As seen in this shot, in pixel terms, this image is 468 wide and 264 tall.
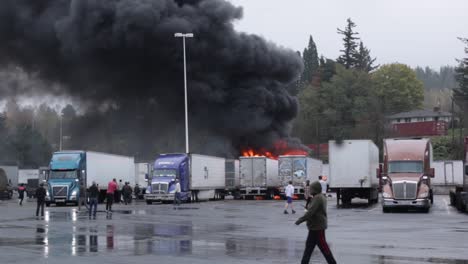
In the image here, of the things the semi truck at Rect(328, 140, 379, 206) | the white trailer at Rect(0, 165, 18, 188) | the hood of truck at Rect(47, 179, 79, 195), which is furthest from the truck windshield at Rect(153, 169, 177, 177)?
the white trailer at Rect(0, 165, 18, 188)

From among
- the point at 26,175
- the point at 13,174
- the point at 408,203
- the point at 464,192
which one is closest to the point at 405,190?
the point at 408,203

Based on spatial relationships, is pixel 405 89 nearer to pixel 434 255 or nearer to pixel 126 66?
pixel 126 66

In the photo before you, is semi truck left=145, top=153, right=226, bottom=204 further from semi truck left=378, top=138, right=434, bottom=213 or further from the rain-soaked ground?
the rain-soaked ground

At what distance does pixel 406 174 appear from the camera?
31.5m

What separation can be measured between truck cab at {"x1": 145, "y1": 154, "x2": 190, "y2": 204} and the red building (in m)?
55.6

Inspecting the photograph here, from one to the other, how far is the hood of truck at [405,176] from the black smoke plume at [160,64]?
3276cm

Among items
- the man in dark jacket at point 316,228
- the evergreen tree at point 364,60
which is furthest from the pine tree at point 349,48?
the man in dark jacket at point 316,228

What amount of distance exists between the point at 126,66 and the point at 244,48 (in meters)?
11.5

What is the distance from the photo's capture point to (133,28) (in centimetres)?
6444

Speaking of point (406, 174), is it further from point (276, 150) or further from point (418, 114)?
point (418, 114)

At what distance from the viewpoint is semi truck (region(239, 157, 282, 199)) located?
52.3 meters

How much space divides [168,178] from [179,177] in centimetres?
72

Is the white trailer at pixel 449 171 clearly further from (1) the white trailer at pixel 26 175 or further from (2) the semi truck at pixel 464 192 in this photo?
(1) the white trailer at pixel 26 175

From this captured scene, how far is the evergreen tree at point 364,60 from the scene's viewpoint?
123375 mm
